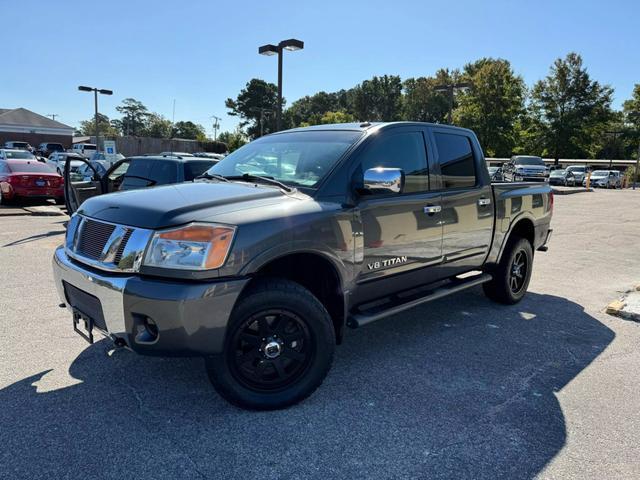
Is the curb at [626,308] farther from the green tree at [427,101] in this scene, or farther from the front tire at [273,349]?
the green tree at [427,101]

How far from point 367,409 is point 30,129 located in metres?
71.4

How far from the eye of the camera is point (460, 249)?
445 cm

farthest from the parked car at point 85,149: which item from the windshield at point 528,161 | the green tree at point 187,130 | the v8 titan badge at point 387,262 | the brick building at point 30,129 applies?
the green tree at point 187,130

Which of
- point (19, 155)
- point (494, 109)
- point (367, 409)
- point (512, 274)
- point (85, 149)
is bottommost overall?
point (367, 409)

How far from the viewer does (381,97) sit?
281 ft

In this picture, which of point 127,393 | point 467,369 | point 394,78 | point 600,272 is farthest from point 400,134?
point 394,78

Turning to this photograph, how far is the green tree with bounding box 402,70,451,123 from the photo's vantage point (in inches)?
2896

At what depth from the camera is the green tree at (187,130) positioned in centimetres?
10933

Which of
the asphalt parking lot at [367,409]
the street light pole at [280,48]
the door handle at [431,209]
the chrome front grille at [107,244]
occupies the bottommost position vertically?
the asphalt parking lot at [367,409]

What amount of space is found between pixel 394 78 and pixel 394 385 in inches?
3477

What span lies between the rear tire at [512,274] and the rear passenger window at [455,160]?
1.12 metres

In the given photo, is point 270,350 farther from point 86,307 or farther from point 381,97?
point 381,97

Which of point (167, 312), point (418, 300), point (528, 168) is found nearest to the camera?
point (167, 312)

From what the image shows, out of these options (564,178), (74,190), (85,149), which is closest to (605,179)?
(564,178)
